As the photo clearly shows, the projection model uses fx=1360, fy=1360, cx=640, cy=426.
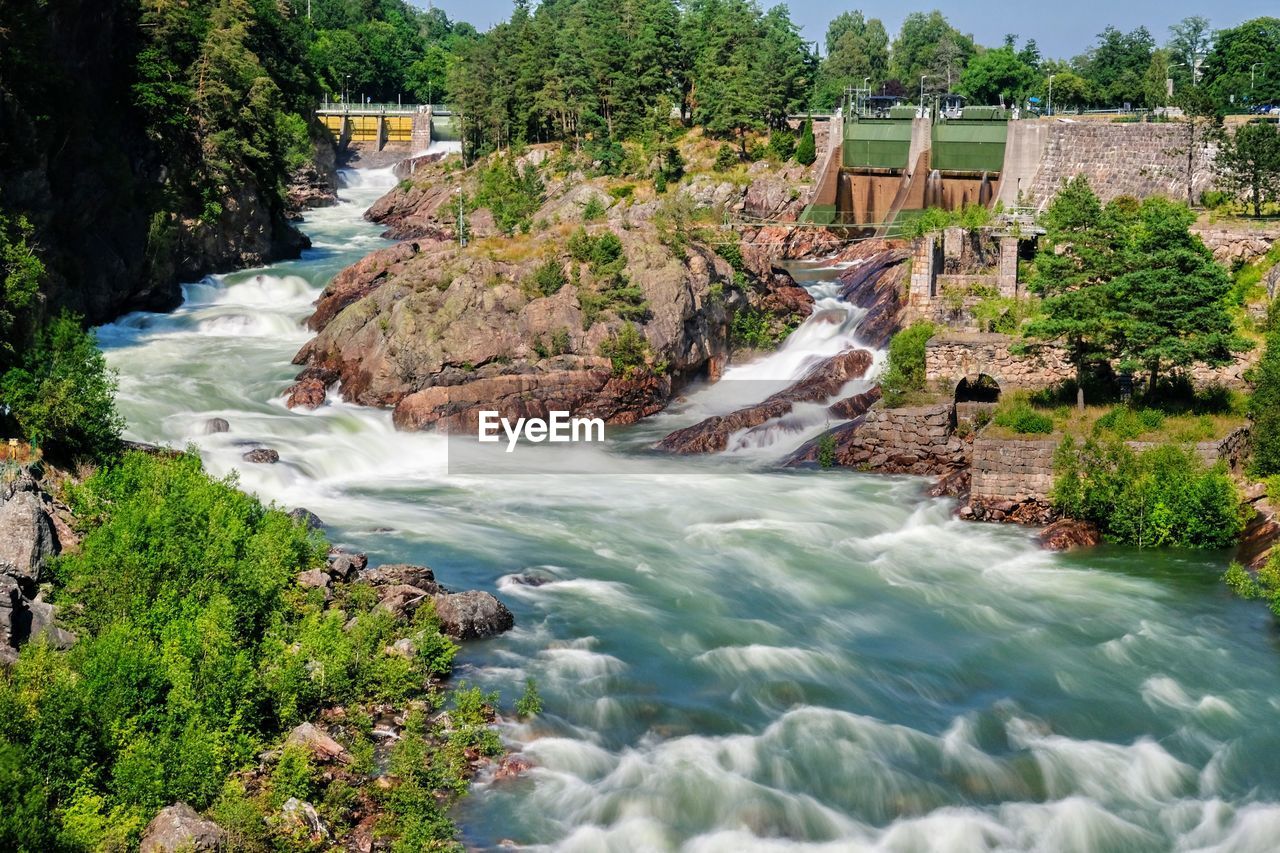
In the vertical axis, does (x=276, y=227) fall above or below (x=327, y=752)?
above

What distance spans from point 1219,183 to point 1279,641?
1428 inches

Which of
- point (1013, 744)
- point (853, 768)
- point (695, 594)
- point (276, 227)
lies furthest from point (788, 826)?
point (276, 227)

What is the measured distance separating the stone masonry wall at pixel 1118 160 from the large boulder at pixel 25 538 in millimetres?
58274

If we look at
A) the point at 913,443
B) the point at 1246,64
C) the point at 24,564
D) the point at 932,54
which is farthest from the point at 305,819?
the point at 932,54

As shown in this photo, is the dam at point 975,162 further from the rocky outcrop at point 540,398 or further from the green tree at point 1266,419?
the green tree at point 1266,419

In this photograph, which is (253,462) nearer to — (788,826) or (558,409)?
(558,409)

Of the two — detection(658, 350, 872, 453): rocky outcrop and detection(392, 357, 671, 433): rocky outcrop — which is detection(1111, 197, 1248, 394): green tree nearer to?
detection(658, 350, 872, 453): rocky outcrop

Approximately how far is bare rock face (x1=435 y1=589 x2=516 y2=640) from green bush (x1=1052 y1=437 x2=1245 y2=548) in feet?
50.8

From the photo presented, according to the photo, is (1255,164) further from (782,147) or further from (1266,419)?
(782,147)

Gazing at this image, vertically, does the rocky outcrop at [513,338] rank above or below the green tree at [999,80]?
below

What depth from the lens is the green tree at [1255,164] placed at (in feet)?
182

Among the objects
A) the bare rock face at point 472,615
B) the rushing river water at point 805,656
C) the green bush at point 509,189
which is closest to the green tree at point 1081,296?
the rushing river water at point 805,656

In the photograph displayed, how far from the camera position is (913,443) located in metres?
39.5

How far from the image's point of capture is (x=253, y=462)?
131ft
